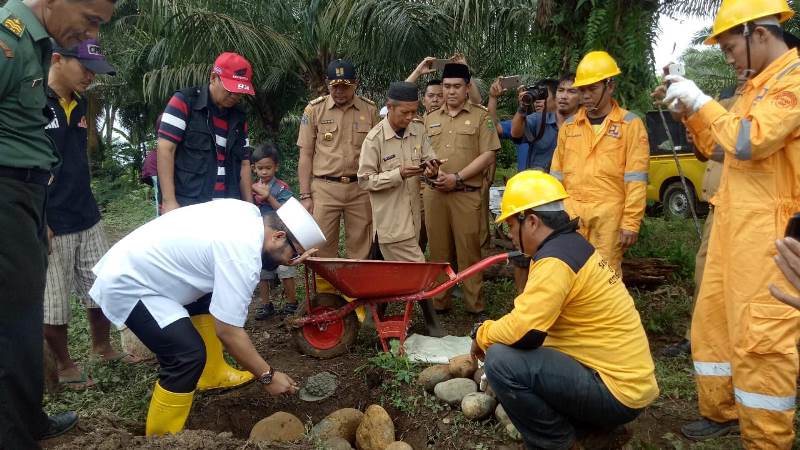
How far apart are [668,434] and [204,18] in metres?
8.00

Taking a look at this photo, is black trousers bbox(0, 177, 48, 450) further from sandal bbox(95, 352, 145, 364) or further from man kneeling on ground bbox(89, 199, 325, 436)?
sandal bbox(95, 352, 145, 364)

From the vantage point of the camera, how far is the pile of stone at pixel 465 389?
335 cm

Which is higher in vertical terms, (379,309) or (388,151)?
(388,151)

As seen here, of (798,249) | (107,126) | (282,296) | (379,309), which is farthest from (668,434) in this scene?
(107,126)

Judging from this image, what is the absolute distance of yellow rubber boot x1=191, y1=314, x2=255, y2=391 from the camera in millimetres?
3754

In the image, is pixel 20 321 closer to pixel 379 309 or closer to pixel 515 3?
pixel 379 309

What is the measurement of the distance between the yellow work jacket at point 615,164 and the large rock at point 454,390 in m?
1.56

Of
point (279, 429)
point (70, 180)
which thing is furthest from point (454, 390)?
point (70, 180)

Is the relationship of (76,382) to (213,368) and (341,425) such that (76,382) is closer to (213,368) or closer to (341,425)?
(213,368)

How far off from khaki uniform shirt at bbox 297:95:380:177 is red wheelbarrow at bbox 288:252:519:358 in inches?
43.4

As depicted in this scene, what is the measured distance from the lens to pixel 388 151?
459 cm

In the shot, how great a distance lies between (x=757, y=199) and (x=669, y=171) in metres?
8.11

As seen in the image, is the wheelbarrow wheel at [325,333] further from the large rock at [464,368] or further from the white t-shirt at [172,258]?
the white t-shirt at [172,258]

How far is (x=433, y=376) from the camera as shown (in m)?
3.68
